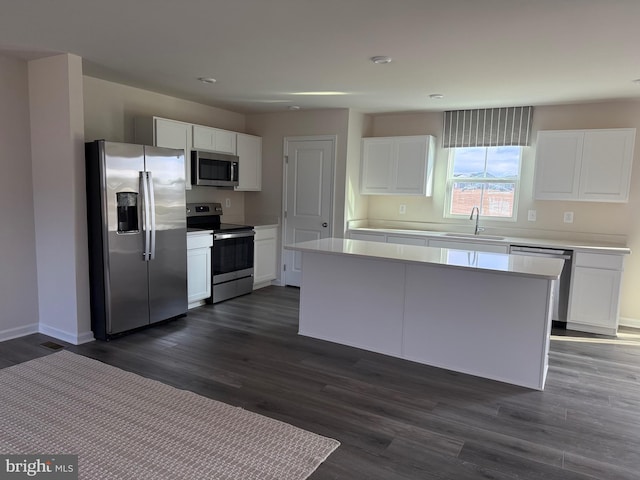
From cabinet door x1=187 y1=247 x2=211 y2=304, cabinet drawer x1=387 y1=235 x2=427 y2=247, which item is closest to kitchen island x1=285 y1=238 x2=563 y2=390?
cabinet drawer x1=387 y1=235 x2=427 y2=247

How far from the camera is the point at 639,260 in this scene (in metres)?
4.60

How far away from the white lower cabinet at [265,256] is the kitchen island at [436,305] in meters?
1.72

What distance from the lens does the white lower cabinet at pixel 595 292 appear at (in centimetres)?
422

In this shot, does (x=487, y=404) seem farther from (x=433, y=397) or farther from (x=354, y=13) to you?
(x=354, y=13)

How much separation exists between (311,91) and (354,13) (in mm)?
2085

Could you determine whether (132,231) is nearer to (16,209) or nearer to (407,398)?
(16,209)

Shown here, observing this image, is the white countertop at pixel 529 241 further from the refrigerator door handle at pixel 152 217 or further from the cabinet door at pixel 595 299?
the refrigerator door handle at pixel 152 217

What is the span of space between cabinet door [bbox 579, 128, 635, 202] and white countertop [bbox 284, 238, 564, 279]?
1.61 metres

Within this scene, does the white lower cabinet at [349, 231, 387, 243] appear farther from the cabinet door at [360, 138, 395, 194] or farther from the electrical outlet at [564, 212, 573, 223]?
the electrical outlet at [564, 212, 573, 223]

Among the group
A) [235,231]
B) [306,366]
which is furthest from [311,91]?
[306,366]

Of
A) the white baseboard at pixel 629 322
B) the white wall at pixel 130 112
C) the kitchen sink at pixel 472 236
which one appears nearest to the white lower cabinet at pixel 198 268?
the white wall at pixel 130 112

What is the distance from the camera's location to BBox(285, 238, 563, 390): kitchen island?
121 inches

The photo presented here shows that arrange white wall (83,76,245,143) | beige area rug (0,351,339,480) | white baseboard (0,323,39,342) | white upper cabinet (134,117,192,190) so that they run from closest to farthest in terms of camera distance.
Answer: beige area rug (0,351,339,480) → white baseboard (0,323,39,342) → white wall (83,76,245,143) → white upper cabinet (134,117,192,190)

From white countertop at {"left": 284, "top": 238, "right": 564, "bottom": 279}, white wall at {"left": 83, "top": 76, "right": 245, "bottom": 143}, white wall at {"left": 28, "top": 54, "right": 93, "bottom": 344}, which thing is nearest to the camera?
white countertop at {"left": 284, "top": 238, "right": 564, "bottom": 279}
